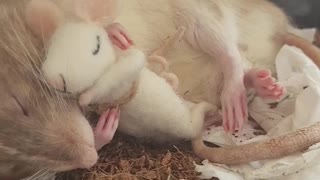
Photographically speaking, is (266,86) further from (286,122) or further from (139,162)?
(139,162)

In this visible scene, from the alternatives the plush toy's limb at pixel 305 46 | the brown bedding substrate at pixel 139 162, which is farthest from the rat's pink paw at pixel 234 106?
the plush toy's limb at pixel 305 46

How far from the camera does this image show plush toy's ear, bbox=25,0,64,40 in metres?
1.57

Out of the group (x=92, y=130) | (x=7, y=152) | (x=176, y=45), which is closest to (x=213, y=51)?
(x=176, y=45)

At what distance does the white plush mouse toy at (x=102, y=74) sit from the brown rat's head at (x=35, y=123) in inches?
1.8

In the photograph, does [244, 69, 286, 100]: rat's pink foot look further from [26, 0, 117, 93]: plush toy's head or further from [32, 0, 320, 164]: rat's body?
[26, 0, 117, 93]: plush toy's head

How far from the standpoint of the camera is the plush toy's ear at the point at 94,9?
1553 mm

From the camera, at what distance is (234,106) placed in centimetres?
186

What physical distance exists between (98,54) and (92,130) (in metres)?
0.18

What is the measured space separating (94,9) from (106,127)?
26cm

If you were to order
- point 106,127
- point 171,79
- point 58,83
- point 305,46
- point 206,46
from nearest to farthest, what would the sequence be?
point 58,83 → point 106,127 → point 171,79 → point 206,46 → point 305,46

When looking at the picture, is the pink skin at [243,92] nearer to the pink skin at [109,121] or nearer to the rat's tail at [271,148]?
the rat's tail at [271,148]

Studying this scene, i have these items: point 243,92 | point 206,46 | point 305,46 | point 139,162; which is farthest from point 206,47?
point 139,162

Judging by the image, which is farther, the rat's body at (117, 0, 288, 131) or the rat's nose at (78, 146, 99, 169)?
the rat's body at (117, 0, 288, 131)

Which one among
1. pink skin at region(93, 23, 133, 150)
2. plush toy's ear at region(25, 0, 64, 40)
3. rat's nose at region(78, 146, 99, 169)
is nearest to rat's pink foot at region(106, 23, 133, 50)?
pink skin at region(93, 23, 133, 150)
